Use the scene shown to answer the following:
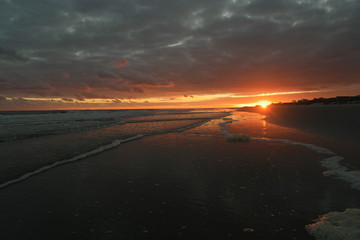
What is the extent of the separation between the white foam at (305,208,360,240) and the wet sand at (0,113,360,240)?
26 cm

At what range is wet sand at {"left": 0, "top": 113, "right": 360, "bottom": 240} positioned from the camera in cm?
587

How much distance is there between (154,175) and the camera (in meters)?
10.5

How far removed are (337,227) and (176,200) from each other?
4.65 m

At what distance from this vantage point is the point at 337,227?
5.65m

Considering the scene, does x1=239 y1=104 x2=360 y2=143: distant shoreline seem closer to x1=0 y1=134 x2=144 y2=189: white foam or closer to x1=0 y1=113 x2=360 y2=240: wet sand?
x1=0 y1=113 x2=360 y2=240: wet sand

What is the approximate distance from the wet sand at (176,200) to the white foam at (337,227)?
0.26 metres

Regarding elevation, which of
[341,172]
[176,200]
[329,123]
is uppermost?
[329,123]

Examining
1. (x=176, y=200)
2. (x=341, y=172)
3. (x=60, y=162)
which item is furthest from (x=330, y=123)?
(x=60, y=162)

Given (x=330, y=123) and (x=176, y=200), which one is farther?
(x=330, y=123)

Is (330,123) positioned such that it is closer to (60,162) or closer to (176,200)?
(176,200)

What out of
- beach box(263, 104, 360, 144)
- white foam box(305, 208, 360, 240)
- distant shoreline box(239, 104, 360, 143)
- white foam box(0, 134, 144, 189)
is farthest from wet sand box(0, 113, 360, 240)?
distant shoreline box(239, 104, 360, 143)

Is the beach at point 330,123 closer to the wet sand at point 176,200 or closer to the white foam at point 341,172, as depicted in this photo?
the white foam at point 341,172

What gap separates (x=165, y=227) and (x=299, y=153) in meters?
11.3

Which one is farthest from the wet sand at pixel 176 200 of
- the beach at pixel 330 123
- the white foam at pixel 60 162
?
the beach at pixel 330 123
